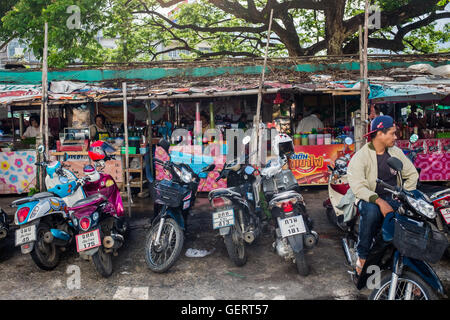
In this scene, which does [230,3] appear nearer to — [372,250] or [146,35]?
[146,35]

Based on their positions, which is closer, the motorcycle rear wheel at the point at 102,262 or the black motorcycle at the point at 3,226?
the motorcycle rear wheel at the point at 102,262

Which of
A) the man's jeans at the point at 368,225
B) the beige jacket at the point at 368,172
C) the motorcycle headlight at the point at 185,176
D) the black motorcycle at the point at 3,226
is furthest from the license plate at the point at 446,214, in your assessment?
the black motorcycle at the point at 3,226

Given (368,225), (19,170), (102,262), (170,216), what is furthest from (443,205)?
(19,170)

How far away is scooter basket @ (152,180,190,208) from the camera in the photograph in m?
4.35

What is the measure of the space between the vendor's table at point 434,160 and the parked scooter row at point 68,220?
6724 mm

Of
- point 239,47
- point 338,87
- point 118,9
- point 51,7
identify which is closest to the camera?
point 338,87

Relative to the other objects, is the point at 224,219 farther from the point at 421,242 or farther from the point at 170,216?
the point at 421,242

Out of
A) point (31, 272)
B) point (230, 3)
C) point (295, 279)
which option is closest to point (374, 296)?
point (295, 279)

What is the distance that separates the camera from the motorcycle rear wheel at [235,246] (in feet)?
14.0

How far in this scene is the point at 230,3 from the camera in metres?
13.1

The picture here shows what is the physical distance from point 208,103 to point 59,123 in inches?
166

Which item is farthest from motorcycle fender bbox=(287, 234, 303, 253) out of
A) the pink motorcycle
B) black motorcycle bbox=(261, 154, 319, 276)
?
the pink motorcycle

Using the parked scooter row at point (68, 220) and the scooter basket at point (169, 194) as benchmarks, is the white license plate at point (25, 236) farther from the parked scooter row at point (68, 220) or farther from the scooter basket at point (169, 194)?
the scooter basket at point (169, 194)
